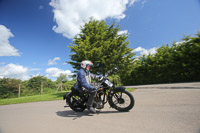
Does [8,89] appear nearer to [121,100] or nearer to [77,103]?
[77,103]

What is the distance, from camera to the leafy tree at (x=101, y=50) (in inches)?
374

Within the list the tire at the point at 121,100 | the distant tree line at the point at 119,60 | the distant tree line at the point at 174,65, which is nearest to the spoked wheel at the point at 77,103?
the tire at the point at 121,100

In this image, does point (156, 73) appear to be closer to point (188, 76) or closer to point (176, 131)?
point (188, 76)

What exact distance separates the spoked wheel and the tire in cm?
105

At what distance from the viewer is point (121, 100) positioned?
3414 mm

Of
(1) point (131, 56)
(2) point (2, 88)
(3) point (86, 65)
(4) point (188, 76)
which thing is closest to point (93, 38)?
(1) point (131, 56)

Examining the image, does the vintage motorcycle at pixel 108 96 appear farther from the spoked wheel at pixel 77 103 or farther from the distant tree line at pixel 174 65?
the distant tree line at pixel 174 65

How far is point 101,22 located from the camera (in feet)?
41.1

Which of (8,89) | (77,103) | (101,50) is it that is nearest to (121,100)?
(77,103)

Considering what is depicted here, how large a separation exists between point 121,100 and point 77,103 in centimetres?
156

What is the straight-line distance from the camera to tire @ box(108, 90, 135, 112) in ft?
10.8

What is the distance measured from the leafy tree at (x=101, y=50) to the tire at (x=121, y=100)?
5838 mm

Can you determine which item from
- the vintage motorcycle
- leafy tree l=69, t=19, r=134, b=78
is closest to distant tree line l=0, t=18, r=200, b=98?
leafy tree l=69, t=19, r=134, b=78

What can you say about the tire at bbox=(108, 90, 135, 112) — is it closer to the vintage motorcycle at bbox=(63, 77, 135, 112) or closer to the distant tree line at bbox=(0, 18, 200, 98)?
the vintage motorcycle at bbox=(63, 77, 135, 112)
